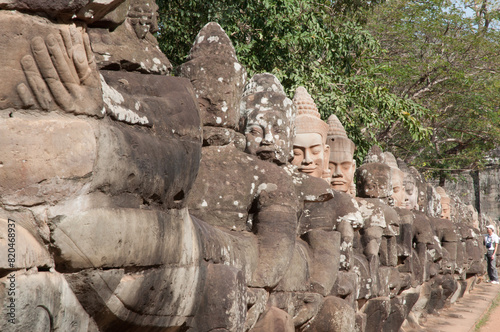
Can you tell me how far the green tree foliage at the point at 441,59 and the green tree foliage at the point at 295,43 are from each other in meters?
3.92

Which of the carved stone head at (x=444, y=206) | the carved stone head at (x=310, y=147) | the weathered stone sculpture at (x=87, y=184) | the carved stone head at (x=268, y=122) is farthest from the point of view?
the carved stone head at (x=444, y=206)

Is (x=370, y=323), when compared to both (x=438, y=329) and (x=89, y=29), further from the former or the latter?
(x=89, y=29)

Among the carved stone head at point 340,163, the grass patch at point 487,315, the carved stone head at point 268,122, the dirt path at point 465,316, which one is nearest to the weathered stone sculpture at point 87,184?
the carved stone head at point 268,122

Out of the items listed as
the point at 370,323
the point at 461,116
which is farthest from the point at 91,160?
the point at 461,116

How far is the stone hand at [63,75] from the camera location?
2092 mm

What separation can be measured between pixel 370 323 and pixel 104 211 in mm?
5052

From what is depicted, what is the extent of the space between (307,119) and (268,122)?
1268 millimetres

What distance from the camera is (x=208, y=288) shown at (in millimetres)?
3084

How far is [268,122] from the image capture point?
4586 millimetres

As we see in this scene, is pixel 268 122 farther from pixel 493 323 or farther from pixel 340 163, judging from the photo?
pixel 493 323

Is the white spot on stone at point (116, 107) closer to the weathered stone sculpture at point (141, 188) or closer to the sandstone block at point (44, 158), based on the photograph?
the weathered stone sculpture at point (141, 188)

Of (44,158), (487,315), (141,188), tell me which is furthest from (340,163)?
(487,315)

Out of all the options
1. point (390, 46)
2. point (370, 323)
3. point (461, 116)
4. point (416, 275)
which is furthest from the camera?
point (461, 116)

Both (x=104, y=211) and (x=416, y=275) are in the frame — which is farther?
(x=416, y=275)
